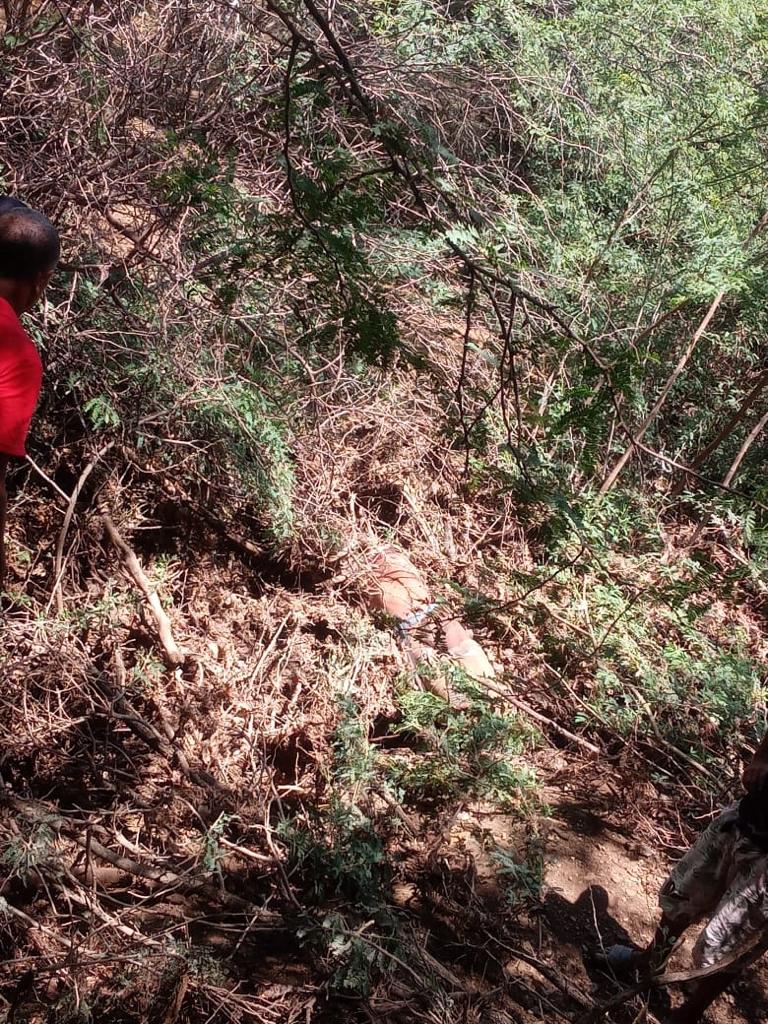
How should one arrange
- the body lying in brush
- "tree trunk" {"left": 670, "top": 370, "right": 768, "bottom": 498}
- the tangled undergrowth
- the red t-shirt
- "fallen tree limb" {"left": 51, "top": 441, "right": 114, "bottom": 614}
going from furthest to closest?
"tree trunk" {"left": 670, "top": 370, "right": 768, "bottom": 498} < "fallen tree limb" {"left": 51, "top": 441, "right": 114, "bottom": 614} < the tangled undergrowth < the body lying in brush < the red t-shirt

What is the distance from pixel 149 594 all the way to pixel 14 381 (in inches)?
94.3

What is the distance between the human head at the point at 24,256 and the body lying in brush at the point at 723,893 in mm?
2888

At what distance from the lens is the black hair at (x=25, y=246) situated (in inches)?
110

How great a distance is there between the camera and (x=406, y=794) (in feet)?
14.8

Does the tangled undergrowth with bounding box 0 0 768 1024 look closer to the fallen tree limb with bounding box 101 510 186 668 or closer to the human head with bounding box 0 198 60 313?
the fallen tree limb with bounding box 101 510 186 668

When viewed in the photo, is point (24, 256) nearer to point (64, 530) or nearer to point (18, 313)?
point (18, 313)

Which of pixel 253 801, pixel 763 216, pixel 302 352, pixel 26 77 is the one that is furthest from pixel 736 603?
pixel 26 77

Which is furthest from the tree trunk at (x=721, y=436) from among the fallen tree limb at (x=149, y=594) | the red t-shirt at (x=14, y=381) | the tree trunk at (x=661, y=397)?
the red t-shirt at (x=14, y=381)

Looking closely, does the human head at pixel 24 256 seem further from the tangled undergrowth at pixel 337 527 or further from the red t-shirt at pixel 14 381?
the tangled undergrowth at pixel 337 527

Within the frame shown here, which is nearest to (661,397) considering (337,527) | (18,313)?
(337,527)

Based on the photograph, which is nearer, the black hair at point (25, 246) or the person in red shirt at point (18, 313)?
the person in red shirt at point (18, 313)

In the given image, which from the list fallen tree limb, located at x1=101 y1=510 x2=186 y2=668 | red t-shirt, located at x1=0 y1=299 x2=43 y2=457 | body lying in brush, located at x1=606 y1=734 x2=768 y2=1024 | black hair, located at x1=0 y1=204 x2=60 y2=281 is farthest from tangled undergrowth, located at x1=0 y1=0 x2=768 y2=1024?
red t-shirt, located at x1=0 y1=299 x2=43 y2=457

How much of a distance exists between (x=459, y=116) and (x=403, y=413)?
2.26 meters

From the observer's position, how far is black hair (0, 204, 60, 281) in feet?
9.18
